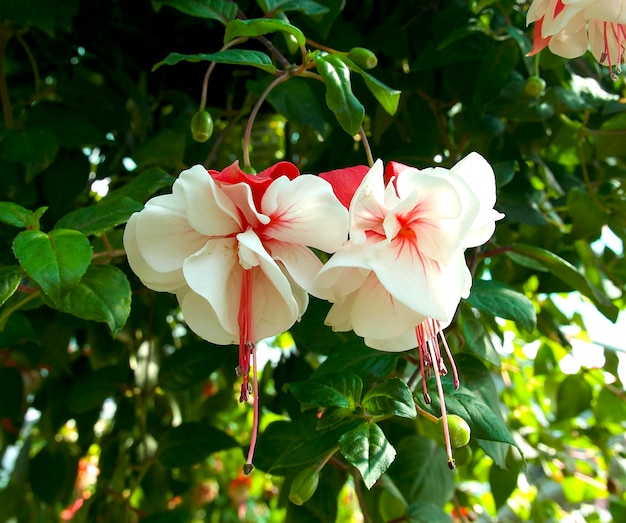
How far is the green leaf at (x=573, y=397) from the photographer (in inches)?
34.3

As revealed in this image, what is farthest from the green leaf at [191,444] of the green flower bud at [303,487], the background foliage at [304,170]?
the green flower bud at [303,487]

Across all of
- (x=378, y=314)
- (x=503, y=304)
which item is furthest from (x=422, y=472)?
(x=378, y=314)

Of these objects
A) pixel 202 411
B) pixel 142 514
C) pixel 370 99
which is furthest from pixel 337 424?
pixel 202 411

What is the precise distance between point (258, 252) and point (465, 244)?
11cm

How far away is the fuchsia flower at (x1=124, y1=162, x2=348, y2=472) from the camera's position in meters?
0.34

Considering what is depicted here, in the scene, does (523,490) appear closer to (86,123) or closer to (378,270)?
(86,123)

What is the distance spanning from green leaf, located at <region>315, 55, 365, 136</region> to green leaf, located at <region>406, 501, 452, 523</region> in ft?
1.07

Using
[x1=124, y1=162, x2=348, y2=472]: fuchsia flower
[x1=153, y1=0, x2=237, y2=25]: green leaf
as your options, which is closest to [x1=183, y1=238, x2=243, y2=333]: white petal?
[x1=124, y1=162, x2=348, y2=472]: fuchsia flower

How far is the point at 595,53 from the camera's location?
53cm

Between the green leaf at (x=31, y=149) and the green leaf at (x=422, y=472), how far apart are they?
42 cm

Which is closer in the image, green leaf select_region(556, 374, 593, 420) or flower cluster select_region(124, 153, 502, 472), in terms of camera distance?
flower cluster select_region(124, 153, 502, 472)

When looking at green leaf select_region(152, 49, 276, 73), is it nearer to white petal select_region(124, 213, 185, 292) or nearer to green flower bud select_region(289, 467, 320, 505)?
white petal select_region(124, 213, 185, 292)

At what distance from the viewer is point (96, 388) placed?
2.51 ft

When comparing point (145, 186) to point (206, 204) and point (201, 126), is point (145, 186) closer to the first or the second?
point (201, 126)
